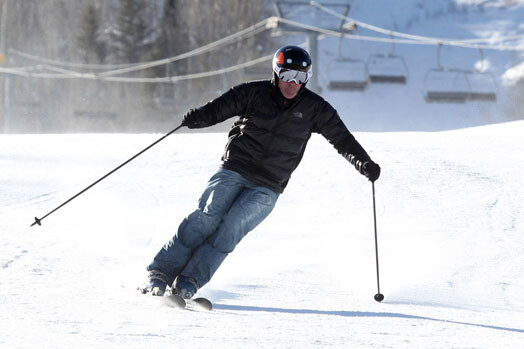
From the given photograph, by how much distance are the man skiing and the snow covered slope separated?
10.9 inches

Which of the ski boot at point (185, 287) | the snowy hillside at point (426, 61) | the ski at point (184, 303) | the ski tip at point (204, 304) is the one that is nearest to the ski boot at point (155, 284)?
the ski boot at point (185, 287)

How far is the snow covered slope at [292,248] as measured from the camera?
3.14 metres

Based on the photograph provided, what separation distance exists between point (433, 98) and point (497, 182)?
22.9 metres

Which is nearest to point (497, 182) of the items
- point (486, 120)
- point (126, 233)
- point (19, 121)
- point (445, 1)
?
point (126, 233)

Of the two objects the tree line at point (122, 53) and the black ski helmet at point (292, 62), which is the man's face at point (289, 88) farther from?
the tree line at point (122, 53)

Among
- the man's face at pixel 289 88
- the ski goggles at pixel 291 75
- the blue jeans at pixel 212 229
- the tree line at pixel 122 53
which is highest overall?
the tree line at pixel 122 53

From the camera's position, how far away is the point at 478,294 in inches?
196

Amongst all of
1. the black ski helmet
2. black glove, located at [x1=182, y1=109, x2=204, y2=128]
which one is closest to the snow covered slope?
black glove, located at [x1=182, y1=109, x2=204, y2=128]

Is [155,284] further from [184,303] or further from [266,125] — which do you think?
[266,125]

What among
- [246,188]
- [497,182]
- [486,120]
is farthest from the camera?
[486,120]

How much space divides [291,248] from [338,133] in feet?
5.90

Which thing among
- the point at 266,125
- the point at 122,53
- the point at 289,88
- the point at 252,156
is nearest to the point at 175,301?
the point at 252,156

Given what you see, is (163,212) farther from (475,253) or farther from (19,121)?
(19,121)

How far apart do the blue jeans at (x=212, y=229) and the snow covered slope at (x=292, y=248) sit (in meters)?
0.21
